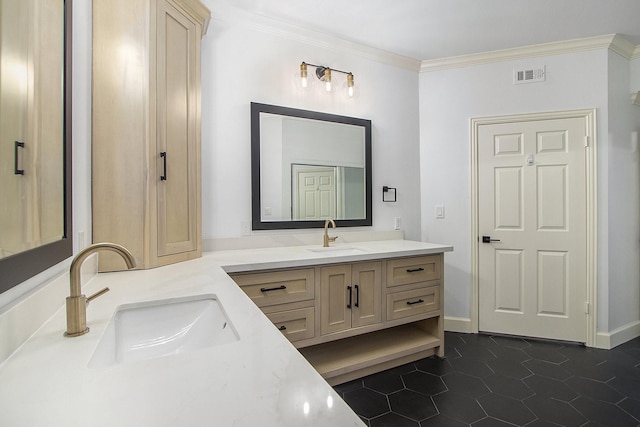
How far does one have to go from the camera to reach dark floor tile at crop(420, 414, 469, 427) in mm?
1634

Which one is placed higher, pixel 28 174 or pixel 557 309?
pixel 28 174

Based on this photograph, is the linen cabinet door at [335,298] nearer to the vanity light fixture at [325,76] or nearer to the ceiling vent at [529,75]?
the vanity light fixture at [325,76]

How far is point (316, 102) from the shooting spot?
8.41 ft

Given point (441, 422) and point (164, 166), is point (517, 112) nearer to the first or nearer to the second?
point (441, 422)

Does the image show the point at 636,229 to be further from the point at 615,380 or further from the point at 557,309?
the point at 615,380

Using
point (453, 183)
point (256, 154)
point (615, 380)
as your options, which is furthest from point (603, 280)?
point (256, 154)

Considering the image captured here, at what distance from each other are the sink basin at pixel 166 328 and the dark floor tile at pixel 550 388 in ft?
6.95

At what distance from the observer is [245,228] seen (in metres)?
2.26

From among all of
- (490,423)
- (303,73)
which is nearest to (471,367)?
(490,423)

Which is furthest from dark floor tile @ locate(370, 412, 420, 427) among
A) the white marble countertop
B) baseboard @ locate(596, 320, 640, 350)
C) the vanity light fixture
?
the vanity light fixture

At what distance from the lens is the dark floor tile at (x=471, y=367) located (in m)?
2.15

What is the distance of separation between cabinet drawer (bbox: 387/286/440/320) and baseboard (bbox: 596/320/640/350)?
156 centimetres

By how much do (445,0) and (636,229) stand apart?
2720mm

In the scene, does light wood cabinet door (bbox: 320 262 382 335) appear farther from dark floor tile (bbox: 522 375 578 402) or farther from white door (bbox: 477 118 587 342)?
white door (bbox: 477 118 587 342)
